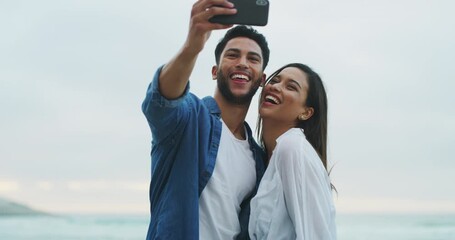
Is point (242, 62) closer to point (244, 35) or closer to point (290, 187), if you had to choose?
Answer: point (244, 35)

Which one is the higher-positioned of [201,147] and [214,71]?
[214,71]

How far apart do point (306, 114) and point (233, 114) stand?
1.10 feet

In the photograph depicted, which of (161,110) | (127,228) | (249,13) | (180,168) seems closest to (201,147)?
(180,168)

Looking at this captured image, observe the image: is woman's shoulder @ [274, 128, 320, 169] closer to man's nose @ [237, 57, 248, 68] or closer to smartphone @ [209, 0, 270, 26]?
man's nose @ [237, 57, 248, 68]

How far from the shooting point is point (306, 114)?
2758 millimetres

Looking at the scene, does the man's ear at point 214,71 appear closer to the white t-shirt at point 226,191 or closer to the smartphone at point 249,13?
the white t-shirt at point 226,191

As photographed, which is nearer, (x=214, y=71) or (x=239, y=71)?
(x=239, y=71)

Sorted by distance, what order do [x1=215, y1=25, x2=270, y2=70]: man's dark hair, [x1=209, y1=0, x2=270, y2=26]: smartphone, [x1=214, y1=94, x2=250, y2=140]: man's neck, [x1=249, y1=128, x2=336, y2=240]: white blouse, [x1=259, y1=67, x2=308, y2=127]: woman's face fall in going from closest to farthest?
[x1=209, y1=0, x2=270, y2=26]: smartphone → [x1=249, y1=128, x2=336, y2=240]: white blouse → [x1=259, y1=67, x2=308, y2=127]: woman's face → [x1=214, y1=94, x2=250, y2=140]: man's neck → [x1=215, y1=25, x2=270, y2=70]: man's dark hair

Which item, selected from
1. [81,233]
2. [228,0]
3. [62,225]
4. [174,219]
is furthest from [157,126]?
[62,225]

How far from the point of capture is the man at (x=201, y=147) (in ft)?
6.88

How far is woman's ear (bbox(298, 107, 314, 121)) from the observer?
2.74 meters

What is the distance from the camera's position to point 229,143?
263cm

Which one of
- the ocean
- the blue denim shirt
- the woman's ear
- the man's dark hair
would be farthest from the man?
the ocean

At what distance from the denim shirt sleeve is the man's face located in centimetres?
48
